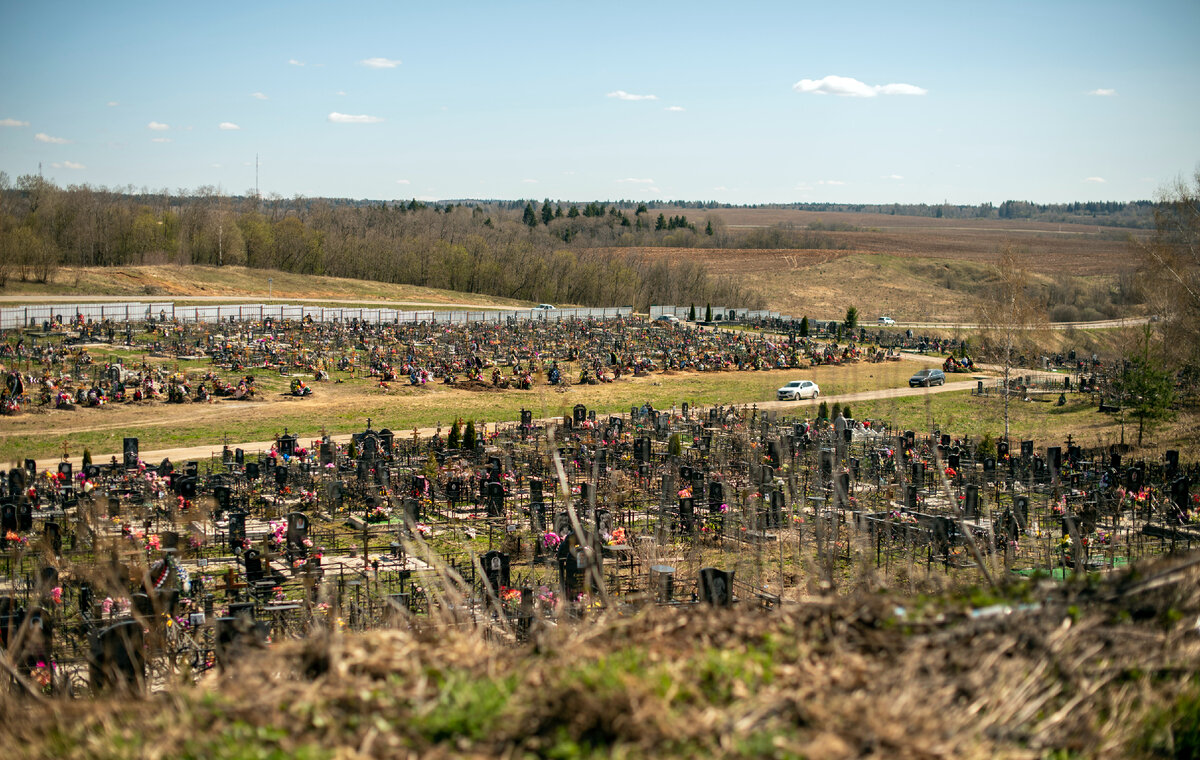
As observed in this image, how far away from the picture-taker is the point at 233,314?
49844 mm

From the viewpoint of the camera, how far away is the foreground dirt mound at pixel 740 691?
4371 millimetres

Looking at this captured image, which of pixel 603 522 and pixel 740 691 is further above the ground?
pixel 740 691

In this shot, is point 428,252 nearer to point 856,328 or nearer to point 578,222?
point 856,328

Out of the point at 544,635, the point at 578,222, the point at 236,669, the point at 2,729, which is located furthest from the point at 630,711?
the point at 578,222

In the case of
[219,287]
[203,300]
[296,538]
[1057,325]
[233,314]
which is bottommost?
[296,538]

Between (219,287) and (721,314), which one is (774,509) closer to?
(721,314)

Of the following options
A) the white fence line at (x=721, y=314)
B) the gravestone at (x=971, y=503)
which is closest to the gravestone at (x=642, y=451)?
the gravestone at (x=971, y=503)

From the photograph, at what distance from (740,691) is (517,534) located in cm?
1249

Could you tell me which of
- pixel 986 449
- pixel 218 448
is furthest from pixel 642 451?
pixel 218 448

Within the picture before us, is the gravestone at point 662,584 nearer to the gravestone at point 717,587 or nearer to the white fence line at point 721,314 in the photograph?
the gravestone at point 717,587

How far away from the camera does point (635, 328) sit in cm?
5644

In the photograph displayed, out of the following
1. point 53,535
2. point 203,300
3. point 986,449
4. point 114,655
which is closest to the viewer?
point 114,655

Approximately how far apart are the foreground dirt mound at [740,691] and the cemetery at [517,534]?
74 millimetres

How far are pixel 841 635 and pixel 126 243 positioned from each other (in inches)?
3445
